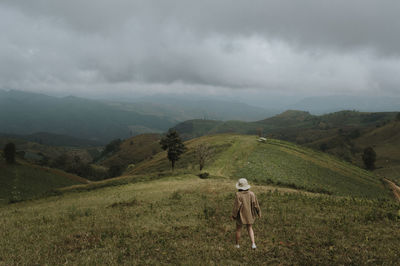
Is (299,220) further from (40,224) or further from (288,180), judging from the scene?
(288,180)

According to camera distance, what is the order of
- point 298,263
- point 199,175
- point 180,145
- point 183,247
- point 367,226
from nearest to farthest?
1. point 298,263
2. point 183,247
3. point 367,226
4. point 199,175
5. point 180,145

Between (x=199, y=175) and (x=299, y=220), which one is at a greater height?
(x=299, y=220)

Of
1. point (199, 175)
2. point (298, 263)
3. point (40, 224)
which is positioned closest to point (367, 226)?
point (298, 263)

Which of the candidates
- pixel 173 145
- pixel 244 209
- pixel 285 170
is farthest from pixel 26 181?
pixel 244 209

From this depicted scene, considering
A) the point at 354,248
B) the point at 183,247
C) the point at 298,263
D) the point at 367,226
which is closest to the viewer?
the point at 298,263

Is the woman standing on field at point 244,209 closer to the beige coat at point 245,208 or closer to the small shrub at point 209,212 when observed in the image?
the beige coat at point 245,208

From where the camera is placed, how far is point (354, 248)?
33.2ft

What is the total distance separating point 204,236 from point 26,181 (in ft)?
282

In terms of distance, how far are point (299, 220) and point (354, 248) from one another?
173 inches

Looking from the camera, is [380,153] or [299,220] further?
[380,153]

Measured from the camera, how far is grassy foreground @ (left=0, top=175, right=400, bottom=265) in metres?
9.68

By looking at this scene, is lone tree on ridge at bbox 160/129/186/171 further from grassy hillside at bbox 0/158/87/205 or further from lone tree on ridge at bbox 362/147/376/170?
lone tree on ridge at bbox 362/147/376/170

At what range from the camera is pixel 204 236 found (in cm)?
1226

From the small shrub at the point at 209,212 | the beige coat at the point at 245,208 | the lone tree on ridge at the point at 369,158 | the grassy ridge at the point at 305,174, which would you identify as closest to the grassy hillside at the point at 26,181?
the grassy ridge at the point at 305,174
